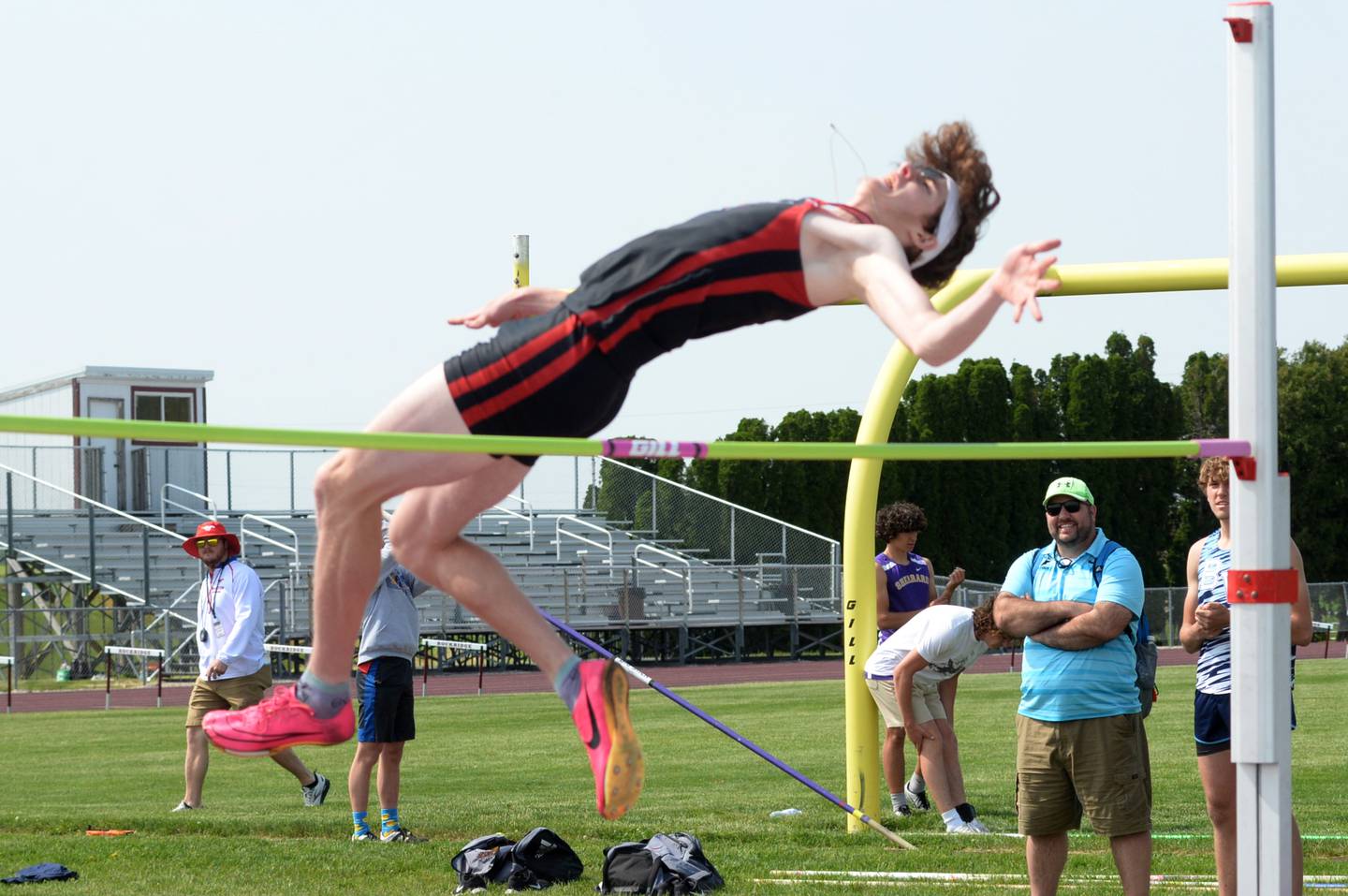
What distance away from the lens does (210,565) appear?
31.7 ft

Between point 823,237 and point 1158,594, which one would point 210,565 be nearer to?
point 823,237

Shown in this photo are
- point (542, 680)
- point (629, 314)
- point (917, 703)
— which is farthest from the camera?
point (542, 680)

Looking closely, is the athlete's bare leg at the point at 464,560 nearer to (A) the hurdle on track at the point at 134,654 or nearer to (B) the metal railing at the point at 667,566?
(A) the hurdle on track at the point at 134,654

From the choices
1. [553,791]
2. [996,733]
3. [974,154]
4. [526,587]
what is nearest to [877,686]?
[553,791]

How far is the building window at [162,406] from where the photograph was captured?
30.5 metres

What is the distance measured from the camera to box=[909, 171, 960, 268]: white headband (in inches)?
146

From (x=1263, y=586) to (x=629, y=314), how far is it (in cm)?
162

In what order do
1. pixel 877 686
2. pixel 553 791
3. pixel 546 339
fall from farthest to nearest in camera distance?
1. pixel 553 791
2. pixel 877 686
3. pixel 546 339

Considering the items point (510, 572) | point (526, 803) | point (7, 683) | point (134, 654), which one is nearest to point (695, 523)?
point (510, 572)

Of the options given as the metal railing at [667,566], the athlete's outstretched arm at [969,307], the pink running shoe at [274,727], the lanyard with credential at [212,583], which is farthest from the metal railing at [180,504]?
the athlete's outstretched arm at [969,307]

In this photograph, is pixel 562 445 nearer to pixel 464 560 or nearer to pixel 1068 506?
pixel 464 560

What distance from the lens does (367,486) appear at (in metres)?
3.54

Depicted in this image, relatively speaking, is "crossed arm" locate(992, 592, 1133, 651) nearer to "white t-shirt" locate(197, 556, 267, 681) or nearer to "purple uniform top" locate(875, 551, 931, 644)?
"purple uniform top" locate(875, 551, 931, 644)

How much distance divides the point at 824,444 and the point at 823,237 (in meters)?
0.44
